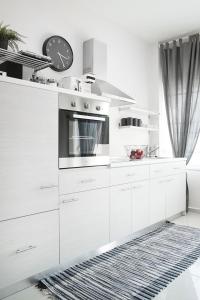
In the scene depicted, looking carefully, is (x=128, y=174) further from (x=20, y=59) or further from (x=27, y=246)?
(x=20, y=59)

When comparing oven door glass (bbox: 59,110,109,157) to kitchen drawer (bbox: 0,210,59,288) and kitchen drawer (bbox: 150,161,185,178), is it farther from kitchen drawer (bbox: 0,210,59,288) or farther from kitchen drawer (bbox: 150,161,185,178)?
kitchen drawer (bbox: 150,161,185,178)

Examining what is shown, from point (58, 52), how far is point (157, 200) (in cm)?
219

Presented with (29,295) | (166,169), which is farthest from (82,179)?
(166,169)

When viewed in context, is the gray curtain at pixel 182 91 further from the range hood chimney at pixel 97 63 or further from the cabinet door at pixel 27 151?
the cabinet door at pixel 27 151

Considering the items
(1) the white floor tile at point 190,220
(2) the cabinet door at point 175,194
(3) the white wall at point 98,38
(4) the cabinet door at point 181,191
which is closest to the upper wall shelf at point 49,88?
(3) the white wall at point 98,38

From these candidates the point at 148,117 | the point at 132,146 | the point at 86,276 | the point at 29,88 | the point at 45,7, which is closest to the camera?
the point at 29,88

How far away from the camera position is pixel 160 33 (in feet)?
13.1

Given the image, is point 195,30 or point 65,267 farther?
point 195,30

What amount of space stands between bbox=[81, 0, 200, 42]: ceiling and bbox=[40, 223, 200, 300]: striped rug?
113 inches

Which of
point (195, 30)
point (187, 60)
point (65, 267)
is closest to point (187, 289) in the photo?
point (65, 267)

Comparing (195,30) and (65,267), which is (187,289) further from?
(195,30)

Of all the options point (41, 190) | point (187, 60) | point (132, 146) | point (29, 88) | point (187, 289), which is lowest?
point (187, 289)

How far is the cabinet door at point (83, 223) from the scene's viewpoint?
2.12m

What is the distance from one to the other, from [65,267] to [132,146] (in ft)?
7.05
